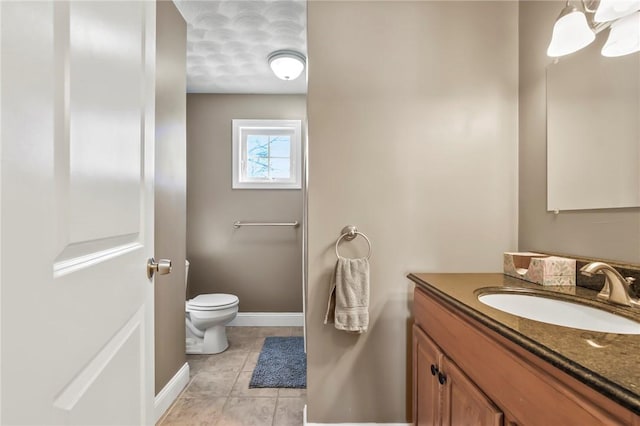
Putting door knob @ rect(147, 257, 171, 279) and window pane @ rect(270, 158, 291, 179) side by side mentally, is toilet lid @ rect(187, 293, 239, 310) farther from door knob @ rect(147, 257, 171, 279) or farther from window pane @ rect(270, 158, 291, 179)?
door knob @ rect(147, 257, 171, 279)

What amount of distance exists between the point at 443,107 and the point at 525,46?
1.55 ft

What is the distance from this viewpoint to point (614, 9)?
1.04 m

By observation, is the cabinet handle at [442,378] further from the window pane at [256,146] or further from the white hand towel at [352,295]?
the window pane at [256,146]

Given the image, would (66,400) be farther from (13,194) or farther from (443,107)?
(443,107)

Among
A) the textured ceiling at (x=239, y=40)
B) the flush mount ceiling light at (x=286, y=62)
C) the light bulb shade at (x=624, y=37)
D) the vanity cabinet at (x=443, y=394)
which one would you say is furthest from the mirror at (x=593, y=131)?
the flush mount ceiling light at (x=286, y=62)

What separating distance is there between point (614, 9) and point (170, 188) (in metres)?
2.13

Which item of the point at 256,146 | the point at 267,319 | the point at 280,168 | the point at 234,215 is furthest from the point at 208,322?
the point at 256,146

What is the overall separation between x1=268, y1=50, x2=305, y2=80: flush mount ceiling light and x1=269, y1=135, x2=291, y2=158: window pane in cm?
77

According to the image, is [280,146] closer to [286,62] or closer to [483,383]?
[286,62]

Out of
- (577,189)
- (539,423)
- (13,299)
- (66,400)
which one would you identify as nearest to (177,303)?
(66,400)

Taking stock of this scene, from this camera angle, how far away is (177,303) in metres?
2.01

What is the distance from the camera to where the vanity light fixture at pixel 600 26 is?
1.03 metres

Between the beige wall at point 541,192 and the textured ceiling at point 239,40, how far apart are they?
124 cm

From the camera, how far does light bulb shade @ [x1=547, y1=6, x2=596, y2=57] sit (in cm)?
113
